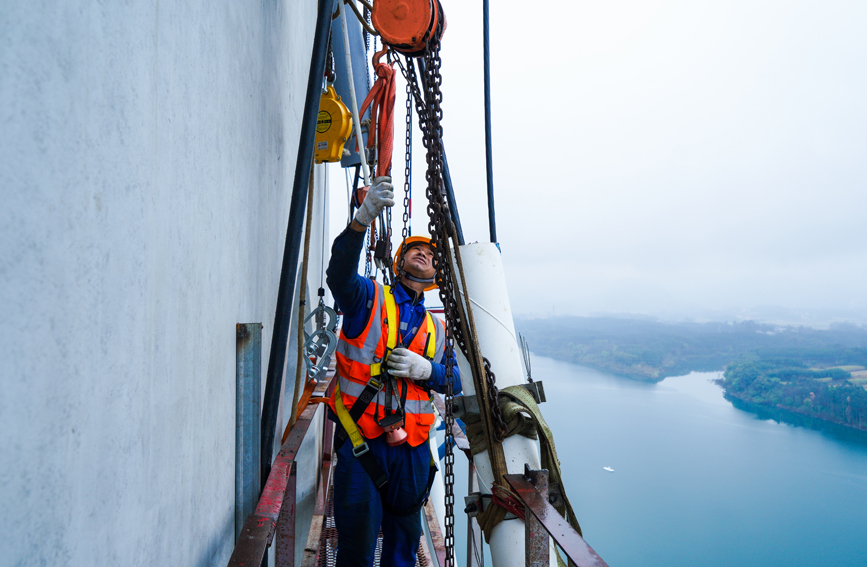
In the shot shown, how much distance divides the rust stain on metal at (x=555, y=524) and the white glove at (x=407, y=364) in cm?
61

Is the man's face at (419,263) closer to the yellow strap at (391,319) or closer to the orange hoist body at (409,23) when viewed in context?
the yellow strap at (391,319)

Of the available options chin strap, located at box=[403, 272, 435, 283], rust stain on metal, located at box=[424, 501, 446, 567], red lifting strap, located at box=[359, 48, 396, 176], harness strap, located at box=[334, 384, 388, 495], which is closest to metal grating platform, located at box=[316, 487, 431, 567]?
rust stain on metal, located at box=[424, 501, 446, 567]

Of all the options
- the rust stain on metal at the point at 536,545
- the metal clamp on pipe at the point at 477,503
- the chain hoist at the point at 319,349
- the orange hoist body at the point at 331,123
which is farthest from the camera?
the orange hoist body at the point at 331,123

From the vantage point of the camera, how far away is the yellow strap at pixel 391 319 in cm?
191

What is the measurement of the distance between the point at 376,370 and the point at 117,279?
1.33 meters

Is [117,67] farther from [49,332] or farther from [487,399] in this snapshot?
[487,399]

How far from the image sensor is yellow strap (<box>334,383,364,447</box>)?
5.86 ft

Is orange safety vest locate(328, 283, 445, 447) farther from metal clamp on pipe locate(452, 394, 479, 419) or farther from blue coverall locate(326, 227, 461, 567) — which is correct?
metal clamp on pipe locate(452, 394, 479, 419)

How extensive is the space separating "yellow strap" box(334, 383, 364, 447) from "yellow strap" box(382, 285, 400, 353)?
301 millimetres

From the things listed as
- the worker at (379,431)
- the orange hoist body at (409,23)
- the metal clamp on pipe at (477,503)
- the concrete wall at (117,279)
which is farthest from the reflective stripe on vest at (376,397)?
the orange hoist body at (409,23)

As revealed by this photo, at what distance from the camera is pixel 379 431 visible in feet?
5.95

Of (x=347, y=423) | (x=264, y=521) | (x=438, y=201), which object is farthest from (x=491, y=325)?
(x=264, y=521)

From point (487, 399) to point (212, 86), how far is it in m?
1.25

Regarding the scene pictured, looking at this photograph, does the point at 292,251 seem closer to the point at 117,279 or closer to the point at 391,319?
the point at 391,319
